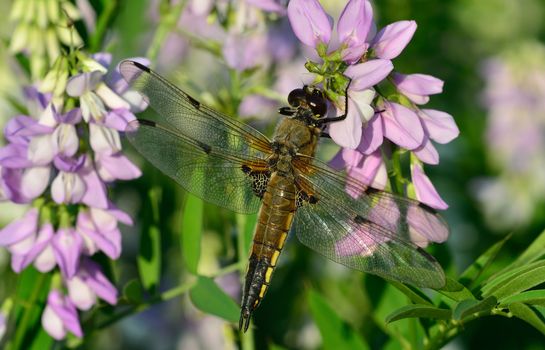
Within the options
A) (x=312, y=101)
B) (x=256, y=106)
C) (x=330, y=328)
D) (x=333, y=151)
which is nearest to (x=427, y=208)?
(x=312, y=101)

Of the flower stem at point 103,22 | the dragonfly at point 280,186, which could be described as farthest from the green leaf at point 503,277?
the flower stem at point 103,22

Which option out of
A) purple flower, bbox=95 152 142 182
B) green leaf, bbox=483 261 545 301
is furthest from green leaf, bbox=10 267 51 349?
green leaf, bbox=483 261 545 301

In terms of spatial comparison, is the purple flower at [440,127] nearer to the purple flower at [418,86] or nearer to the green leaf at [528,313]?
the purple flower at [418,86]

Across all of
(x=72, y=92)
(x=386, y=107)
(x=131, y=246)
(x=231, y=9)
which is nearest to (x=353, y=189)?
(x=386, y=107)

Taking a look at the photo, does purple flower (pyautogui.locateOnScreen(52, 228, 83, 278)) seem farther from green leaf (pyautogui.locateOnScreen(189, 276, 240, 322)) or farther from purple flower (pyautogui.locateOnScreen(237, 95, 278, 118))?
purple flower (pyautogui.locateOnScreen(237, 95, 278, 118))

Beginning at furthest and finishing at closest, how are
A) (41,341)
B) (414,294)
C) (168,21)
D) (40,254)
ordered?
(168,21), (41,341), (40,254), (414,294)

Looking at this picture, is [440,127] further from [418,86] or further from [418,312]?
[418,312]
